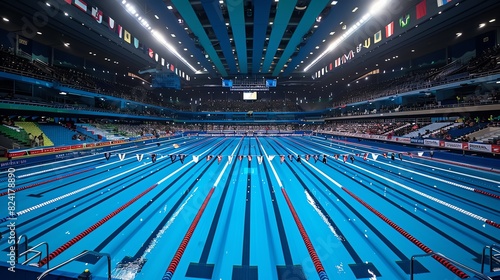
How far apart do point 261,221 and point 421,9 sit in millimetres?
14836

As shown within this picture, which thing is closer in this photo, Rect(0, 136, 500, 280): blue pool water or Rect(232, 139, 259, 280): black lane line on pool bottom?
Rect(232, 139, 259, 280): black lane line on pool bottom

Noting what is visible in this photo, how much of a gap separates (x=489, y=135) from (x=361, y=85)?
75.7ft

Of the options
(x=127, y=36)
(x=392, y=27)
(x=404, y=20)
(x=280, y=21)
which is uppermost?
(x=392, y=27)

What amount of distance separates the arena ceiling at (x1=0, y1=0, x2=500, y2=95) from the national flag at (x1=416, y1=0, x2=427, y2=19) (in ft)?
0.80

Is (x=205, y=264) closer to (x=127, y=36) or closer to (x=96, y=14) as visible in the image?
→ (x=96, y=14)

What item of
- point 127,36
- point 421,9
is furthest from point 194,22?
point 421,9

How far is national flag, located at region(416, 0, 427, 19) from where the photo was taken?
39.1 feet

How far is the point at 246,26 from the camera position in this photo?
14.1m

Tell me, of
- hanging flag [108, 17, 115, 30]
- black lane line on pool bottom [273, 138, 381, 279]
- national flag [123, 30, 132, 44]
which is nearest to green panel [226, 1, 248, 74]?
hanging flag [108, 17, 115, 30]

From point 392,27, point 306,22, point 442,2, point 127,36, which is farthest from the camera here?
point 127,36

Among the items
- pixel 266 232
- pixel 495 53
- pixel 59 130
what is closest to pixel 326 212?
pixel 266 232

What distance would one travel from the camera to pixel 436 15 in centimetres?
1191

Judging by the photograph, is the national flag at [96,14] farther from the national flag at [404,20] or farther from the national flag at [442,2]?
the national flag at [404,20]

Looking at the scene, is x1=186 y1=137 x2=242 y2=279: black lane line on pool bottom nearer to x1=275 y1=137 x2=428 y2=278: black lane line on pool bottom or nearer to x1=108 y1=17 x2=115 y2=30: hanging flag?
x1=275 y1=137 x2=428 y2=278: black lane line on pool bottom
